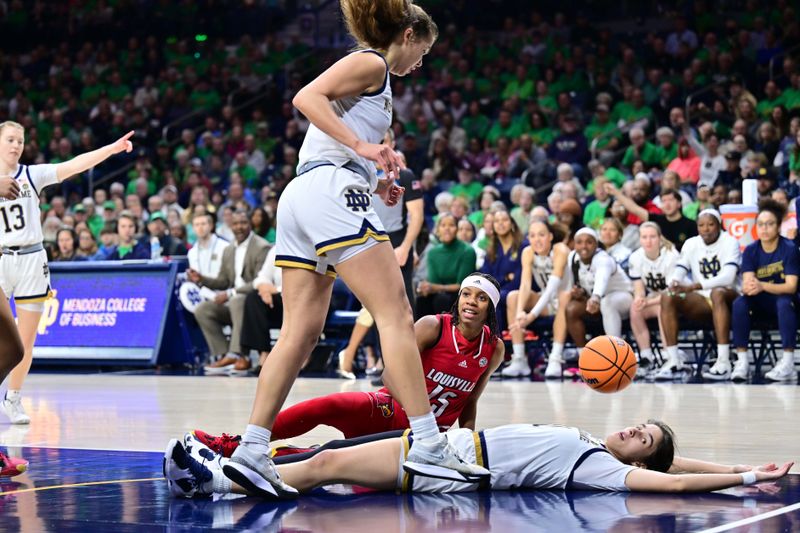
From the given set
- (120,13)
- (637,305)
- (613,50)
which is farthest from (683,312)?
(120,13)

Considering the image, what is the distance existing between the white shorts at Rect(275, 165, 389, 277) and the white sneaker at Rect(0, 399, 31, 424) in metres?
3.69

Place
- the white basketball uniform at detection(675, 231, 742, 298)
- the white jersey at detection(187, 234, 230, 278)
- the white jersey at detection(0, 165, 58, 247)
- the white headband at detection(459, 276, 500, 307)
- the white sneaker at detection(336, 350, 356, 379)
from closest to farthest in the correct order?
the white headband at detection(459, 276, 500, 307)
the white jersey at detection(0, 165, 58, 247)
the white basketball uniform at detection(675, 231, 742, 298)
the white sneaker at detection(336, 350, 356, 379)
the white jersey at detection(187, 234, 230, 278)

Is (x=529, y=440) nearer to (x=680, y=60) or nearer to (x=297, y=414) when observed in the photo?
(x=297, y=414)

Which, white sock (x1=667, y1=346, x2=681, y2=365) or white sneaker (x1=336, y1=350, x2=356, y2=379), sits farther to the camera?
white sneaker (x1=336, y1=350, x2=356, y2=379)

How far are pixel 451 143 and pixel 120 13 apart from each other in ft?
33.6

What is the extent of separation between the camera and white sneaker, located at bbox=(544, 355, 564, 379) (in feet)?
37.4

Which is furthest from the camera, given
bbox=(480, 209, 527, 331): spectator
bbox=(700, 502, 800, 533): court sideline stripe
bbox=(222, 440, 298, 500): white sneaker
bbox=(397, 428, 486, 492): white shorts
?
bbox=(480, 209, 527, 331): spectator

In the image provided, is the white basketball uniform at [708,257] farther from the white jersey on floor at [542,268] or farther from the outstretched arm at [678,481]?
the outstretched arm at [678,481]

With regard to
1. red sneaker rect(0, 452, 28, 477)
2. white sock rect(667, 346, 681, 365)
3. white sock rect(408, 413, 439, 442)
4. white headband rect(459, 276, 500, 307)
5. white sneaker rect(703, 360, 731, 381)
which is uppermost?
white headband rect(459, 276, 500, 307)

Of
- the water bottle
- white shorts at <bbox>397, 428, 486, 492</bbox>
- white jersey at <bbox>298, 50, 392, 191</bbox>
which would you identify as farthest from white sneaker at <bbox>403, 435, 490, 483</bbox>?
the water bottle

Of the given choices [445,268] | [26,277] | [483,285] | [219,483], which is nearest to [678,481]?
[483,285]

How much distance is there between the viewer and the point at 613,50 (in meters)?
19.4

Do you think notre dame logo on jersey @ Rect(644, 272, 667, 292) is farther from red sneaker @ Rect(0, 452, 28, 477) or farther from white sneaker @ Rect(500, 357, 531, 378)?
red sneaker @ Rect(0, 452, 28, 477)

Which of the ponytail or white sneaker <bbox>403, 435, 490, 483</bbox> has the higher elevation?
the ponytail
